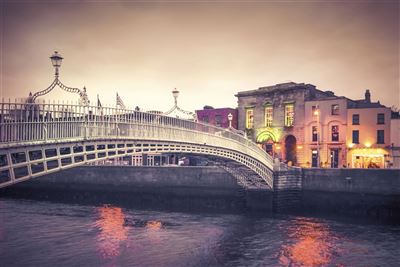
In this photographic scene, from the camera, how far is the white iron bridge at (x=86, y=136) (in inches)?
549

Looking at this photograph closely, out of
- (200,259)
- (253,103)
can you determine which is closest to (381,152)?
(253,103)

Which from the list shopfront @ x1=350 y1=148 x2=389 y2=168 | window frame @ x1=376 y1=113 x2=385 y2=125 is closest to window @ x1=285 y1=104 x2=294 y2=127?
shopfront @ x1=350 y1=148 x2=389 y2=168

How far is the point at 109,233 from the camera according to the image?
80.4ft

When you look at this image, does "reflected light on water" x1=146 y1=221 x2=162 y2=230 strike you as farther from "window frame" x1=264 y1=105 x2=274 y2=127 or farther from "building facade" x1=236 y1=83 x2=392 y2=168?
"window frame" x1=264 y1=105 x2=274 y2=127

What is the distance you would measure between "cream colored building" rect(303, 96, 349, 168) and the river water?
17.1m

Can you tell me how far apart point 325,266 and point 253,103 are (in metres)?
34.3

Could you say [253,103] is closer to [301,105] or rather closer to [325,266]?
[301,105]

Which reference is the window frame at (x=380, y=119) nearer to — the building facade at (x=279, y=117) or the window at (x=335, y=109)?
the window at (x=335, y=109)

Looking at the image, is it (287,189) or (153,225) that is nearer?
(153,225)

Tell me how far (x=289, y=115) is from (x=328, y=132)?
5303 millimetres

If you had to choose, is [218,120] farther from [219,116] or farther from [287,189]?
[287,189]

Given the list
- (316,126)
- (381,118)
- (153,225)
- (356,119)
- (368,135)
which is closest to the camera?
(153,225)

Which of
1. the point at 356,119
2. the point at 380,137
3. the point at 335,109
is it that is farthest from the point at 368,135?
the point at 335,109

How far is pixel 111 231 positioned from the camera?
82.5 ft
